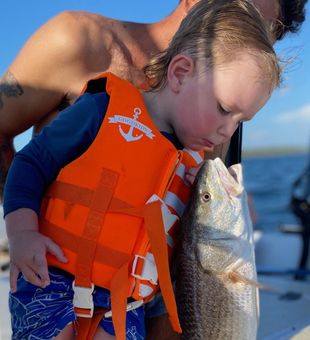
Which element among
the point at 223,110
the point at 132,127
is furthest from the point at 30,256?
the point at 223,110

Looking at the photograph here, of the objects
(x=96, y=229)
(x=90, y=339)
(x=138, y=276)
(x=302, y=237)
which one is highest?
(x=96, y=229)

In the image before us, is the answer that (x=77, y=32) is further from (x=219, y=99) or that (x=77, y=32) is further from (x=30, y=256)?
(x=30, y=256)

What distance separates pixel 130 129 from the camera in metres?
1.95

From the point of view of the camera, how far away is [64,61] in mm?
2486

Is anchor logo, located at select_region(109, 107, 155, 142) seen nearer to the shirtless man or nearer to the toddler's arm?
the toddler's arm

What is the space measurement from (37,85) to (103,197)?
3.17 feet

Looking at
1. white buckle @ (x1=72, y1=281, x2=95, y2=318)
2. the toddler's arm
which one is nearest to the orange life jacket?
white buckle @ (x1=72, y1=281, x2=95, y2=318)

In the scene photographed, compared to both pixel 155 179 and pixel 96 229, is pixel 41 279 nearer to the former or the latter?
pixel 96 229

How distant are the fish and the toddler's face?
137 mm

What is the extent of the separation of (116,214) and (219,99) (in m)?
0.57

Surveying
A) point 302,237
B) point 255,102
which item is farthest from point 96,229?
point 302,237

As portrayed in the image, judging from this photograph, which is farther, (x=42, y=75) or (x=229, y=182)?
(x=42, y=75)

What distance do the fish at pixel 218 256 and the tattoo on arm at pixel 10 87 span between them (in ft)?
3.80

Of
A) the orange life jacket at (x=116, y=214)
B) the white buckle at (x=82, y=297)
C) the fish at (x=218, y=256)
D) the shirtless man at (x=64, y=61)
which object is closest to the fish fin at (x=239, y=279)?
the fish at (x=218, y=256)
